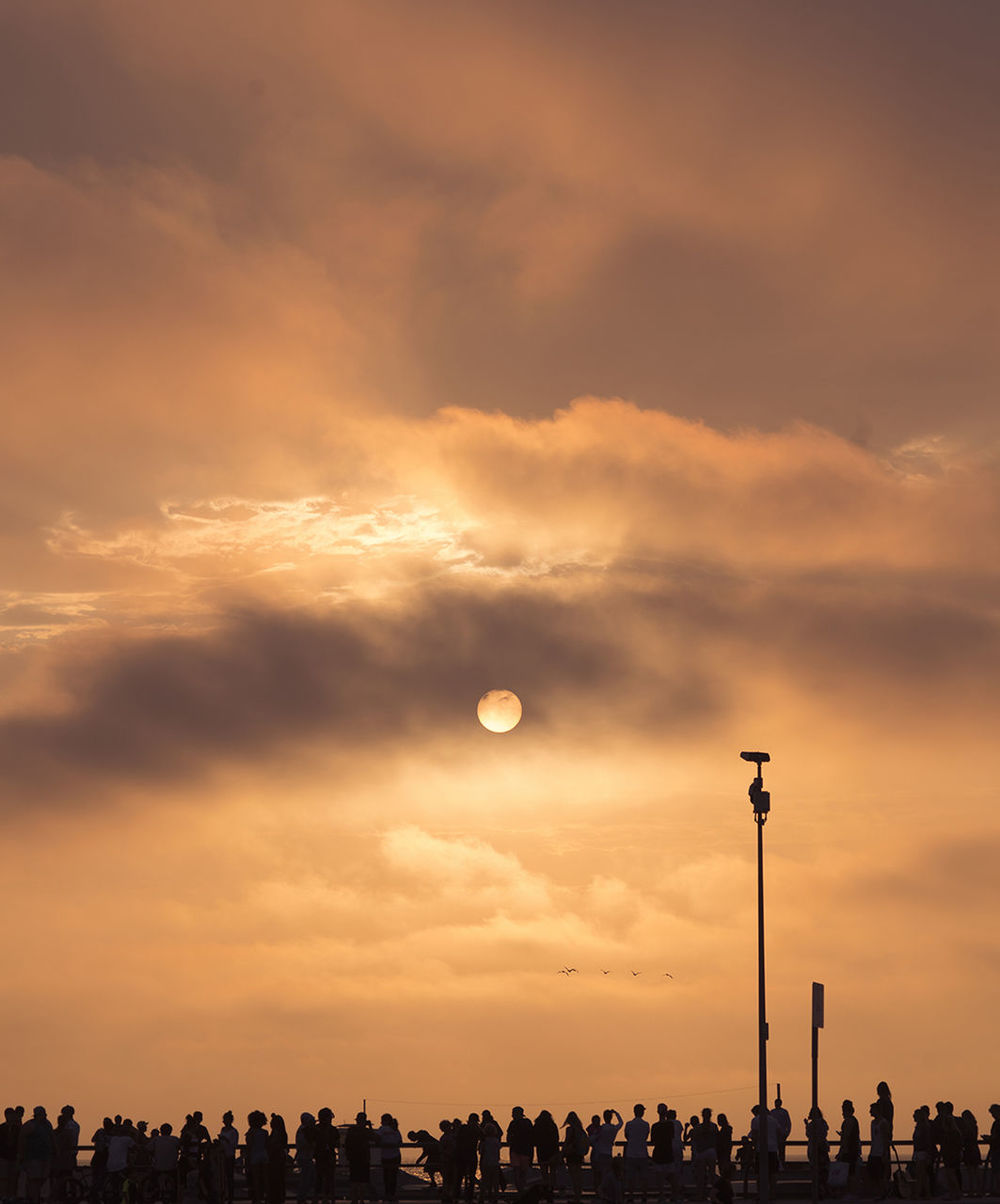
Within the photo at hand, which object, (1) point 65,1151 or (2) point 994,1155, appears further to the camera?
(2) point 994,1155

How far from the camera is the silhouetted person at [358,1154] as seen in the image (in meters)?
29.1

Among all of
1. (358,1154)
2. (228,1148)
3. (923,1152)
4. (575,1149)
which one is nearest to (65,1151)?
(228,1148)

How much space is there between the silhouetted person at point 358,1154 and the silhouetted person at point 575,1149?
3.59m

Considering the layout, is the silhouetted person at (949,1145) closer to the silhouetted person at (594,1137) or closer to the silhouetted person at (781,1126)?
the silhouetted person at (781,1126)

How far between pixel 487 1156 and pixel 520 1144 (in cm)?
106

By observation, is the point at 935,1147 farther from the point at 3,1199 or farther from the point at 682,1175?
the point at 3,1199

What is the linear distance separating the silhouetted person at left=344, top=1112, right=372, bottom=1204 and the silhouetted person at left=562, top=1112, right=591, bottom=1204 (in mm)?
3590

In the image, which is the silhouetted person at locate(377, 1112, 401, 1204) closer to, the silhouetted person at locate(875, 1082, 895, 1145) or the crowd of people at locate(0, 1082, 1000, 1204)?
the crowd of people at locate(0, 1082, 1000, 1204)

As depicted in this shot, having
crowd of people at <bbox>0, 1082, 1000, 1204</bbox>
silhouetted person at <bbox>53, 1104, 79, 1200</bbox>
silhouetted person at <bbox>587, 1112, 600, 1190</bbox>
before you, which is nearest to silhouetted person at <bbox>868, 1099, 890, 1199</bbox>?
crowd of people at <bbox>0, 1082, 1000, 1204</bbox>

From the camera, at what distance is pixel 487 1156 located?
30578mm

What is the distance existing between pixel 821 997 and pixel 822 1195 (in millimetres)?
4992

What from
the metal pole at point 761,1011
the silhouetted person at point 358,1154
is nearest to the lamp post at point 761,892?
the metal pole at point 761,1011

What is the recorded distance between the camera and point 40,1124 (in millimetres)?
28844

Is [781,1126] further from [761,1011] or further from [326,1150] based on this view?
[326,1150]
